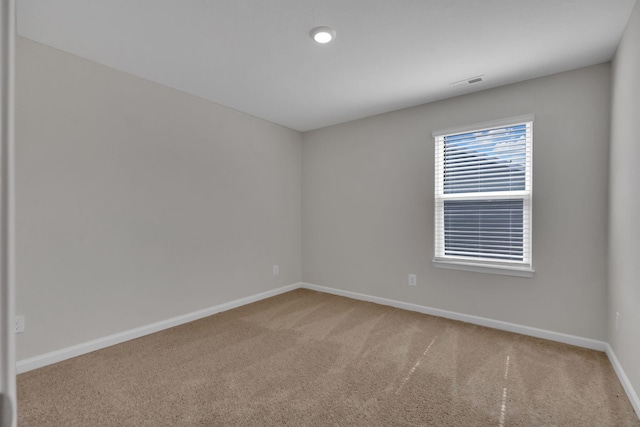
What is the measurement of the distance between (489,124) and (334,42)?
1817 millimetres

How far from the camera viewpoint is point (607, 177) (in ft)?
8.67

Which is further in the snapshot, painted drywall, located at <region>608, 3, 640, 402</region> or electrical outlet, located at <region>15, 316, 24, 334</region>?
electrical outlet, located at <region>15, 316, 24, 334</region>

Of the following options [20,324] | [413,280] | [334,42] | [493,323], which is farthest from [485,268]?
[20,324]

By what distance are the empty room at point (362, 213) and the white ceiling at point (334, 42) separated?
19 millimetres

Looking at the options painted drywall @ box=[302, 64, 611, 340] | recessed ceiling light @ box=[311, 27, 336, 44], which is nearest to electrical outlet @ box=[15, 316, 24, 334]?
recessed ceiling light @ box=[311, 27, 336, 44]

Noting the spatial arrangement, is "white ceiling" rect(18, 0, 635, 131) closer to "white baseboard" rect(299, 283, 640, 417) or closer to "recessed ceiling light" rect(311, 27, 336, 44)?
"recessed ceiling light" rect(311, 27, 336, 44)

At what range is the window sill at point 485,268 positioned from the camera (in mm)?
2992

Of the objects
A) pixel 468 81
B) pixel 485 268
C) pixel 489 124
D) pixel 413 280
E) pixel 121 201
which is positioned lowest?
pixel 413 280

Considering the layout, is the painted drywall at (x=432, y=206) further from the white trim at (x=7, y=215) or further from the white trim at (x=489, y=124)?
the white trim at (x=7, y=215)

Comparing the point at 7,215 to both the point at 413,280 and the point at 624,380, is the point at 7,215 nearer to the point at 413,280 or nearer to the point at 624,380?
the point at 624,380

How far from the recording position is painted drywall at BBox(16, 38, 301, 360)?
2385 mm

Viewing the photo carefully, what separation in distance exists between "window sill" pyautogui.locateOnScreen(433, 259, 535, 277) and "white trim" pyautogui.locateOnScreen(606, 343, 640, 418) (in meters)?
0.78

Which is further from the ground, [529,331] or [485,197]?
[485,197]

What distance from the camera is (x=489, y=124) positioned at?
317 centimetres
